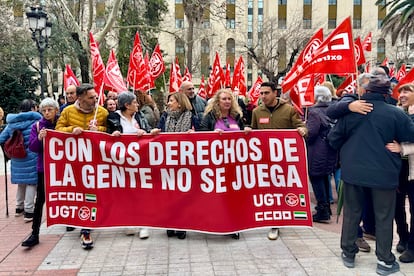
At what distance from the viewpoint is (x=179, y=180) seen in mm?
5137

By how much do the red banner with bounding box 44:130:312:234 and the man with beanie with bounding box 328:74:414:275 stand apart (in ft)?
2.64

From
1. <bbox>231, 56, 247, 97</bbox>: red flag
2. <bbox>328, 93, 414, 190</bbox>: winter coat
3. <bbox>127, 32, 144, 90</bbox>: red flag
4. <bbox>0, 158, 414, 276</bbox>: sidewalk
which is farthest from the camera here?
<bbox>231, 56, 247, 97</bbox>: red flag

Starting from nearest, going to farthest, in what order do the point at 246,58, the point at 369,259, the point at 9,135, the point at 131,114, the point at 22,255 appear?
the point at 369,259 < the point at 22,255 < the point at 131,114 < the point at 9,135 < the point at 246,58

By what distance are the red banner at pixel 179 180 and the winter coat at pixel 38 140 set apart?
20 cm

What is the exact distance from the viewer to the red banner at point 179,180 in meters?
5.04

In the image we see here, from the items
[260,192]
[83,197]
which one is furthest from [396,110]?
[83,197]

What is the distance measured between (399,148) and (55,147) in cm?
384

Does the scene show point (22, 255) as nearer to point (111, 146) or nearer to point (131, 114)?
point (111, 146)

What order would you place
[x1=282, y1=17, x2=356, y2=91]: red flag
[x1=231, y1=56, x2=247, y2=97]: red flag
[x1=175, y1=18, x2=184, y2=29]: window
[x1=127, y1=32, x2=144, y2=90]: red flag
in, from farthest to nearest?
[x1=175, y1=18, x2=184, y2=29]: window
[x1=231, y1=56, x2=247, y2=97]: red flag
[x1=127, y1=32, x2=144, y2=90]: red flag
[x1=282, y1=17, x2=356, y2=91]: red flag

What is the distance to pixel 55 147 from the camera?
5.08 metres

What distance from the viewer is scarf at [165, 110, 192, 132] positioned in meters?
5.49

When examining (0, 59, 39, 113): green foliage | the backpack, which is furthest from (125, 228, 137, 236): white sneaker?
(0, 59, 39, 113): green foliage

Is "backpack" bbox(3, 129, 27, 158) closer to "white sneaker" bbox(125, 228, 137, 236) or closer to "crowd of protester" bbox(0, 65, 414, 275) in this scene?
"crowd of protester" bbox(0, 65, 414, 275)

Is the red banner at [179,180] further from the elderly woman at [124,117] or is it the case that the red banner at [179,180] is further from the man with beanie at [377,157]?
the man with beanie at [377,157]
